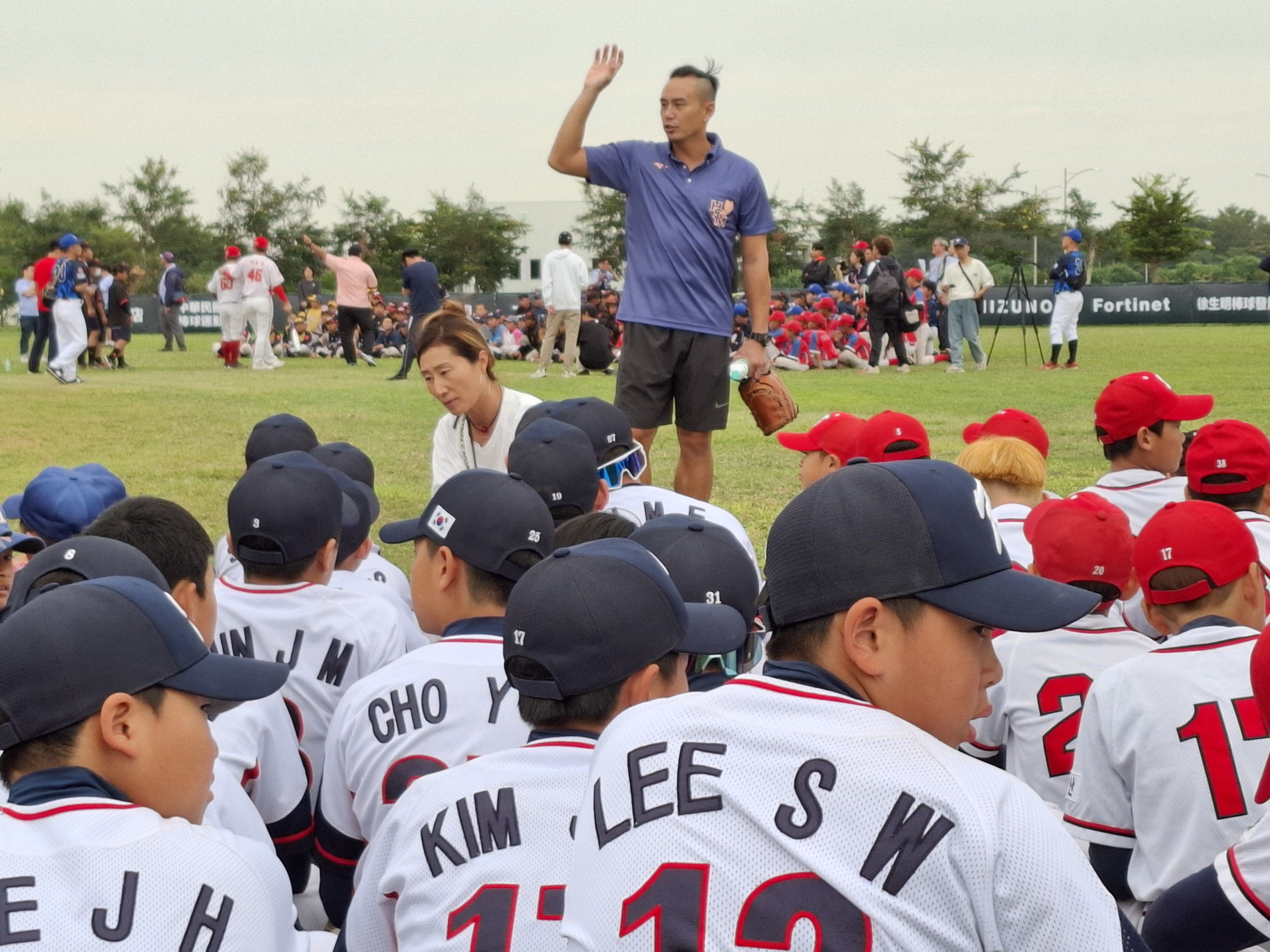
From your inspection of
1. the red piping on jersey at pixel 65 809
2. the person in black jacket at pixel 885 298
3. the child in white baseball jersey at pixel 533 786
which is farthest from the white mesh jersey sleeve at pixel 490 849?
the person in black jacket at pixel 885 298

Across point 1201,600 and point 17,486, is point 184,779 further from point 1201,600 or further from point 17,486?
point 17,486

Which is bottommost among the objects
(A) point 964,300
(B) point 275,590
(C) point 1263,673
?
(B) point 275,590

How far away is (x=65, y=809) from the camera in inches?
75.2

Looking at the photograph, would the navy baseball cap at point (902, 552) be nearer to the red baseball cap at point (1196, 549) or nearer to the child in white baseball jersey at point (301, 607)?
the red baseball cap at point (1196, 549)

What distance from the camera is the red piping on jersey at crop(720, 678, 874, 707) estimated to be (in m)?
1.73

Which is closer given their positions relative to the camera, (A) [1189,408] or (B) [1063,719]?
(B) [1063,719]

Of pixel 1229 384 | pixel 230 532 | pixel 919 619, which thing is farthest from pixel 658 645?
pixel 1229 384

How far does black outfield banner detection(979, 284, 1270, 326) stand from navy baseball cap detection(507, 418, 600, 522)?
107 ft

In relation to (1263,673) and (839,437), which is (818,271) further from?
(1263,673)

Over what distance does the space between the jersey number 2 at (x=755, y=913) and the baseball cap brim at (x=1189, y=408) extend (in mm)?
4088

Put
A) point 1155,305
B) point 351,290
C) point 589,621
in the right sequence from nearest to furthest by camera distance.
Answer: point 589,621 < point 351,290 < point 1155,305

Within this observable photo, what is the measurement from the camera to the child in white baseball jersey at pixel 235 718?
3203mm

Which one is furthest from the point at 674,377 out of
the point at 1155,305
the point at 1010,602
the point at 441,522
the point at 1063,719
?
the point at 1155,305

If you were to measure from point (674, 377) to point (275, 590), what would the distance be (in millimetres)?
3783
